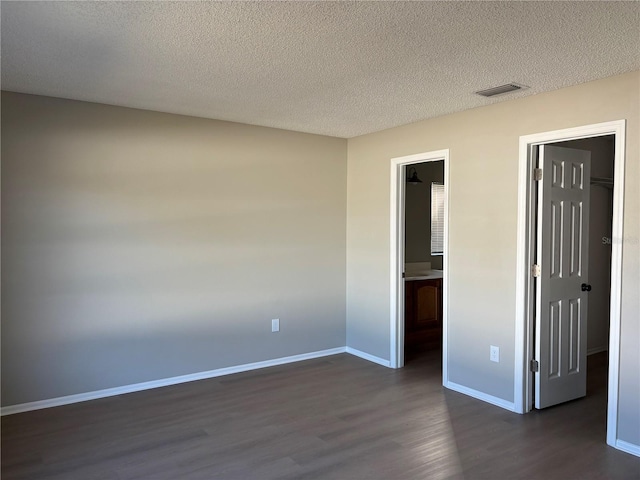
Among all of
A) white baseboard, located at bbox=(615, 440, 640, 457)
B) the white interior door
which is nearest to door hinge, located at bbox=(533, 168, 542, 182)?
the white interior door

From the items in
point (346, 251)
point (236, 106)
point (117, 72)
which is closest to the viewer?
point (117, 72)

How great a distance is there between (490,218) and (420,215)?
2437mm

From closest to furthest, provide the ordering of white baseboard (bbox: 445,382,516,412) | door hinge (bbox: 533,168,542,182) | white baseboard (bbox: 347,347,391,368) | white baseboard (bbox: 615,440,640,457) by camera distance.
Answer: white baseboard (bbox: 615,440,640,457), door hinge (bbox: 533,168,542,182), white baseboard (bbox: 445,382,516,412), white baseboard (bbox: 347,347,391,368)

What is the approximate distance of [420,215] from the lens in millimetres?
6344

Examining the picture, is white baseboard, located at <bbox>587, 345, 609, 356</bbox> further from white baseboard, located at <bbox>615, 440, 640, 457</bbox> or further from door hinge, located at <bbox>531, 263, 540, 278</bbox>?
white baseboard, located at <bbox>615, 440, 640, 457</bbox>

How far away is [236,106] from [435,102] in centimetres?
158

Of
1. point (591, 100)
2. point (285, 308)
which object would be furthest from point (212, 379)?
point (591, 100)

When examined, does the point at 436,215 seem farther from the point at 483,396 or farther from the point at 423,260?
the point at 483,396

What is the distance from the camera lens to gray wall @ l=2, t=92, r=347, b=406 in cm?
367

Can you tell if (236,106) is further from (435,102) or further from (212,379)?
(212,379)

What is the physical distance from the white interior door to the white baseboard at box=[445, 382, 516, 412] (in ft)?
0.67

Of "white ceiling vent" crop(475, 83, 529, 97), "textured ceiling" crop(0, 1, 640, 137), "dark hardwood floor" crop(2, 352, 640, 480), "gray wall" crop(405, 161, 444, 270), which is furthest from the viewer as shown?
"gray wall" crop(405, 161, 444, 270)

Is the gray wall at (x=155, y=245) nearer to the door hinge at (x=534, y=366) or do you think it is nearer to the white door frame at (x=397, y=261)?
the white door frame at (x=397, y=261)

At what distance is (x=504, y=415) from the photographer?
12.0 ft
